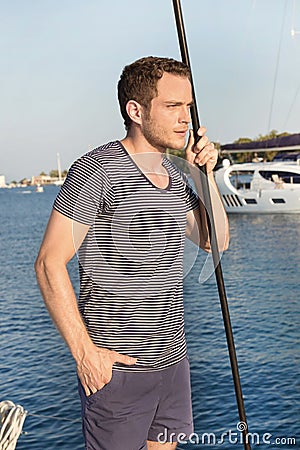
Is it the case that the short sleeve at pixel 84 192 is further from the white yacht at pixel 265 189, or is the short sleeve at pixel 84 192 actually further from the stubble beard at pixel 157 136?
the white yacht at pixel 265 189

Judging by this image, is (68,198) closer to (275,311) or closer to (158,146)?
(158,146)

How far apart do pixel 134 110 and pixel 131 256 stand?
388 millimetres

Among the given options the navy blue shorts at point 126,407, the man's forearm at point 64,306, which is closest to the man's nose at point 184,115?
the man's forearm at point 64,306

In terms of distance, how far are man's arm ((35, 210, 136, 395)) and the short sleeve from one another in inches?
0.9

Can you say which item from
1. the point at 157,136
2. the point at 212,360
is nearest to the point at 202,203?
the point at 157,136

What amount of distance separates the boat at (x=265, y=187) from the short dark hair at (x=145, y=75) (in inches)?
1047

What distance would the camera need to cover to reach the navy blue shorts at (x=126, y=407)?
6.19 ft

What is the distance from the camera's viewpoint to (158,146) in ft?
6.36

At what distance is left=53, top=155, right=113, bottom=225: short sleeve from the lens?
1795 millimetres

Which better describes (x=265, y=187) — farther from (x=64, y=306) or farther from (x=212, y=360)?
(x=64, y=306)

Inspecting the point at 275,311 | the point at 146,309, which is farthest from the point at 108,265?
the point at 275,311

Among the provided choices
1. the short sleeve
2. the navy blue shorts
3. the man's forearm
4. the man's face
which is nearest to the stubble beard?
the man's face

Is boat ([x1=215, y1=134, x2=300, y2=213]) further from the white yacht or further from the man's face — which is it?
the man's face

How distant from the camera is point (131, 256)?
6.21 feet
